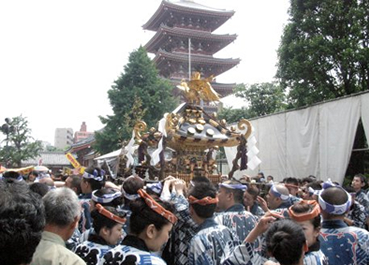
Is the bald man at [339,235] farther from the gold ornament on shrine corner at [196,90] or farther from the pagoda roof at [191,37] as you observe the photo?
the pagoda roof at [191,37]

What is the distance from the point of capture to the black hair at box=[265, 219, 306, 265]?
2.10m

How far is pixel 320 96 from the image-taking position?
42.7ft

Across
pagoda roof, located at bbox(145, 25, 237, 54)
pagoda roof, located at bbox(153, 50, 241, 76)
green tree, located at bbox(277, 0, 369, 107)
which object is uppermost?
pagoda roof, located at bbox(145, 25, 237, 54)

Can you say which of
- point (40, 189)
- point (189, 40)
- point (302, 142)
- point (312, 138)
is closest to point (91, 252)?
point (40, 189)

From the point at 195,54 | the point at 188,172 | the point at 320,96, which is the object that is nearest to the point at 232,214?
the point at 188,172

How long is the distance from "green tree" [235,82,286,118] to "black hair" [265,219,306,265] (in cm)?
1918

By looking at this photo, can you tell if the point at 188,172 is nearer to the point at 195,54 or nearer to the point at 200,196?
the point at 200,196

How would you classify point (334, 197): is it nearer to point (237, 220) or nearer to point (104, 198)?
point (237, 220)

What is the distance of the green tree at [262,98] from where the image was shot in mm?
20938

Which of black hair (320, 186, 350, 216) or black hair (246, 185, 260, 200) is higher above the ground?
black hair (320, 186, 350, 216)

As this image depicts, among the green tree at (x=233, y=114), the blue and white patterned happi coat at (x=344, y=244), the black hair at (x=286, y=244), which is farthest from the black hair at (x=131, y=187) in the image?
the green tree at (x=233, y=114)

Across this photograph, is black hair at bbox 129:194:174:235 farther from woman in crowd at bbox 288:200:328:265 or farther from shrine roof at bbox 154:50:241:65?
shrine roof at bbox 154:50:241:65

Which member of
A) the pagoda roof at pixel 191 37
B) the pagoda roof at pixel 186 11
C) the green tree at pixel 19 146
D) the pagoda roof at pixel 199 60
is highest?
the pagoda roof at pixel 186 11

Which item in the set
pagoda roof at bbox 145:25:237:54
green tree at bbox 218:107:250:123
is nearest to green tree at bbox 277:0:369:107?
green tree at bbox 218:107:250:123
